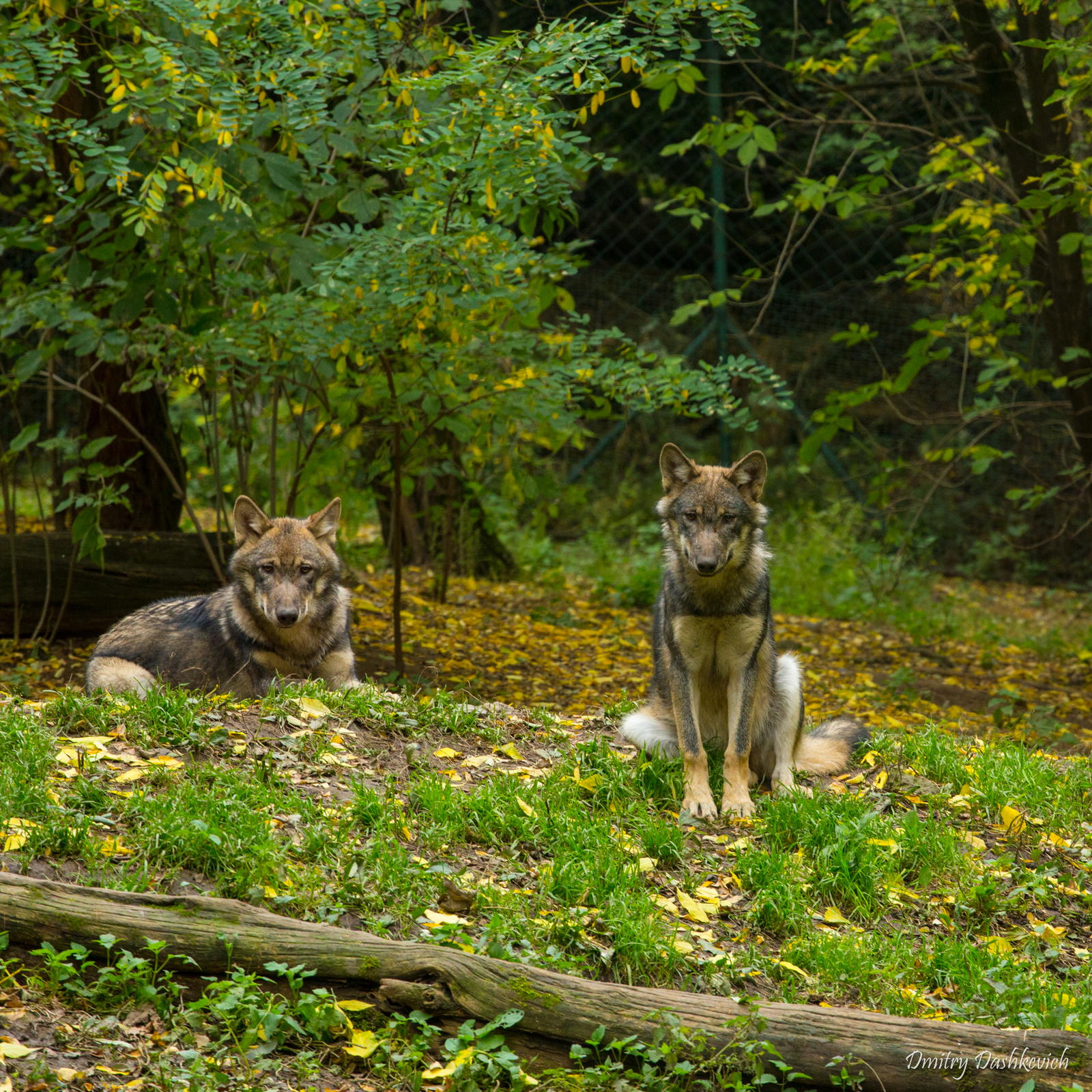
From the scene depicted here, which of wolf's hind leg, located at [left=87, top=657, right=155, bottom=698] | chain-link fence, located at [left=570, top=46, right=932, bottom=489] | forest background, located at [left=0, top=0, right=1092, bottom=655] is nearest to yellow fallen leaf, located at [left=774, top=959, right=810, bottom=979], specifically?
wolf's hind leg, located at [left=87, top=657, right=155, bottom=698]

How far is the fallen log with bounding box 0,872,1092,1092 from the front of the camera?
331 centimetres

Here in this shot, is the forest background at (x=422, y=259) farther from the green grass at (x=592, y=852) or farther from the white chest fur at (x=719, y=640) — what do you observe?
the green grass at (x=592, y=852)

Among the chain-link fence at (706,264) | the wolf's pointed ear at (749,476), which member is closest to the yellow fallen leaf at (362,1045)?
the wolf's pointed ear at (749,476)

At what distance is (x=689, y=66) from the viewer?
261 inches

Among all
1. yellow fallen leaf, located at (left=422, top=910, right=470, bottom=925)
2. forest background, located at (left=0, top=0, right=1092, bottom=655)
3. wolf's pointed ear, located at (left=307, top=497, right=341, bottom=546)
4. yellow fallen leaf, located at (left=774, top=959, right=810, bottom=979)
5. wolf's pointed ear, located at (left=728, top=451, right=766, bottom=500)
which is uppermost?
forest background, located at (left=0, top=0, right=1092, bottom=655)

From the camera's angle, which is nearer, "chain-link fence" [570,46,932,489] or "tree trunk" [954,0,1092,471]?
"tree trunk" [954,0,1092,471]

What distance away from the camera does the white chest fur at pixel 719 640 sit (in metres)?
5.16

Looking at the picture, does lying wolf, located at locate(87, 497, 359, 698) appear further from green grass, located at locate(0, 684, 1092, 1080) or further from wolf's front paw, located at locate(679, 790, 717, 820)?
wolf's front paw, located at locate(679, 790, 717, 820)

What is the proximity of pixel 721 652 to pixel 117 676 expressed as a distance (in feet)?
11.0

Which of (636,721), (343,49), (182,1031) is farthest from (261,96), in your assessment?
(182,1031)

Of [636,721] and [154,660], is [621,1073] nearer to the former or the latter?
[636,721]

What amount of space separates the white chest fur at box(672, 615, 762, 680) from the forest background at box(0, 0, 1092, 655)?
6.96 ft

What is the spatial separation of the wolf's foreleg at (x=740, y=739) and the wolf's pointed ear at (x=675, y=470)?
967 mm

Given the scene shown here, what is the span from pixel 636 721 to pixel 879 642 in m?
5.82
